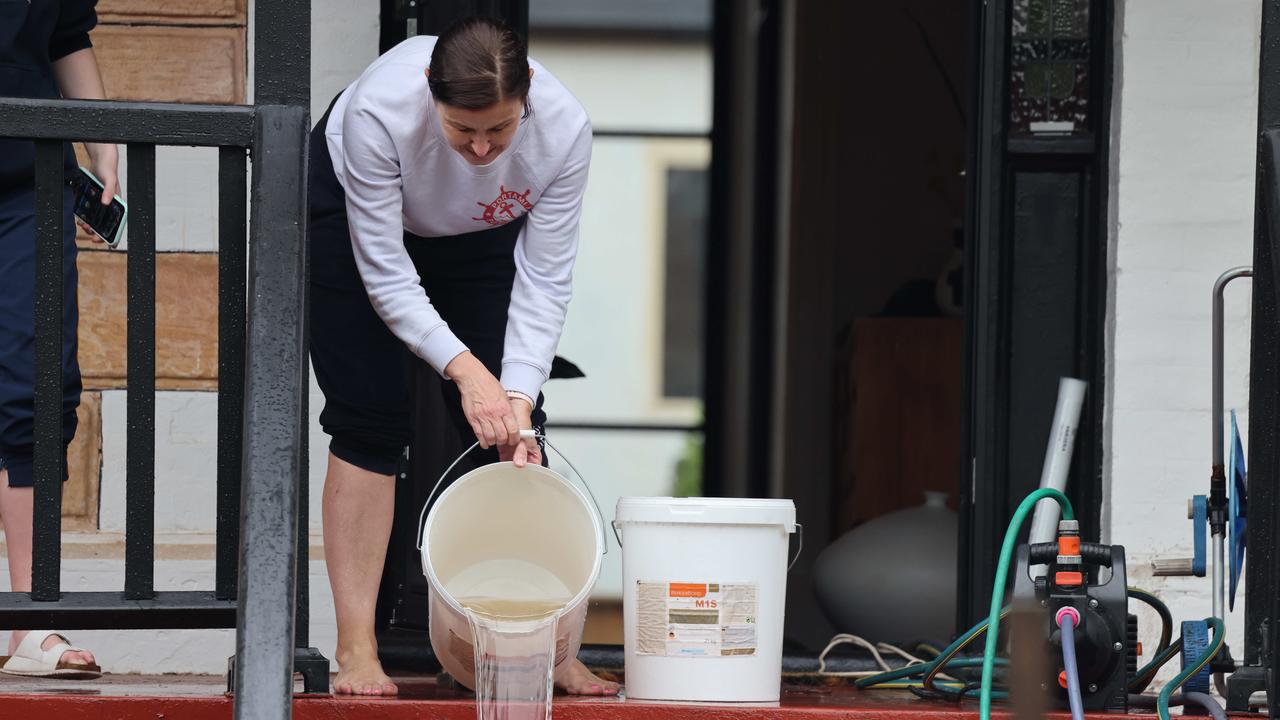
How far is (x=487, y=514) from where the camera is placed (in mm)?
3121

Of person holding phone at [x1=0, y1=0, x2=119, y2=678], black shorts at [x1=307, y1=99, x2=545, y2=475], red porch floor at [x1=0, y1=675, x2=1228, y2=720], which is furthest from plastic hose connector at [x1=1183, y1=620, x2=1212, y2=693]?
person holding phone at [x1=0, y1=0, x2=119, y2=678]

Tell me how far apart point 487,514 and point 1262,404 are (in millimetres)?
1446

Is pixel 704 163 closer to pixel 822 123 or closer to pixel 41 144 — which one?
pixel 822 123

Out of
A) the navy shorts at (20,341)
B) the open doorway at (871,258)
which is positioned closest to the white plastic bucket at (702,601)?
the navy shorts at (20,341)

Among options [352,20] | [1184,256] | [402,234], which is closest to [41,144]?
[402,234]

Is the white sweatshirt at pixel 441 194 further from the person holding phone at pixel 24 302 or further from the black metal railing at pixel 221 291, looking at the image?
the person holding phone at pixel 24 302

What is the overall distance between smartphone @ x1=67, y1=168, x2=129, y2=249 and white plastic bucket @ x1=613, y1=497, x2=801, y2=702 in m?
1.14

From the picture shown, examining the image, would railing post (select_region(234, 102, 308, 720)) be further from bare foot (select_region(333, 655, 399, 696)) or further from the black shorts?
bare foot (select_region(333, 655, 399, 696))

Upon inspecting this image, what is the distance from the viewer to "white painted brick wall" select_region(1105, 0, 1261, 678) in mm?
4062

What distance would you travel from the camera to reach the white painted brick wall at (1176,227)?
406 centimetres

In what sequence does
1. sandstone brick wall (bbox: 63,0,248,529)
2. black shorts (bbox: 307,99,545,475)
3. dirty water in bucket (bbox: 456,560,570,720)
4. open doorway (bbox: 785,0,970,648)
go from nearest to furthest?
dirty water in bucket (bbox: 456,560,570,720), black shorts (bbox: 307,99,545,475), sandstone brick wall (bbox: 63,0,248,529), open doorway (bbox: 785,0,970,648)

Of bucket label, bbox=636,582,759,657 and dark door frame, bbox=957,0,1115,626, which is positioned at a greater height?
dark door frame, bbox=957,0,1115,626

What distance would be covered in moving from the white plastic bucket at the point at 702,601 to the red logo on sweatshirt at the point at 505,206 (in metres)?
0.62

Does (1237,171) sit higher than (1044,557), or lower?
higher
